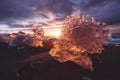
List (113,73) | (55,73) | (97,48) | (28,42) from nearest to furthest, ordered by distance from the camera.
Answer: (55,73) < (97,48) < (113,73) < (28,42)

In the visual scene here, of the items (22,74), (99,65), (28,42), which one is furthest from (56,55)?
(28,42)

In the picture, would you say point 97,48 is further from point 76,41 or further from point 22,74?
point 22,74

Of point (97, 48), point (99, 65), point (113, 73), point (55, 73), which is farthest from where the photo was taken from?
point (99, 65)

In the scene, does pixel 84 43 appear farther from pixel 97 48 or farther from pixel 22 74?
pixel 22 74

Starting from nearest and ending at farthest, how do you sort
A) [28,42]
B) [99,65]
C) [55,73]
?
[55,73]
[99,65]
[28,42]

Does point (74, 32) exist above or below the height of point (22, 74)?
above

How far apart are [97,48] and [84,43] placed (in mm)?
2022

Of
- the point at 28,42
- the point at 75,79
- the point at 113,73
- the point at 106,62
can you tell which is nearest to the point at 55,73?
the point at 75,79

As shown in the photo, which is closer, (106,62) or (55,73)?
(55,73)

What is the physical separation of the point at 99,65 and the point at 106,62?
2.27m

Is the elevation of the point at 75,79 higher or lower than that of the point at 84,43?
lower

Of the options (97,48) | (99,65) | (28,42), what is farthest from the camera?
(28,42)

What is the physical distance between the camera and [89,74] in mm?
28688

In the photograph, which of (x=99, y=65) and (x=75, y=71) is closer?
(x=75, y=71)
